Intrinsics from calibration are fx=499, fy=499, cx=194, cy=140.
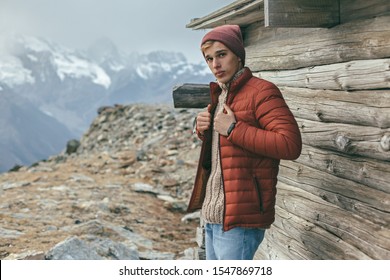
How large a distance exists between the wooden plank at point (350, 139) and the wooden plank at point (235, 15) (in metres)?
1.05

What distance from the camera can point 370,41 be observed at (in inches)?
127

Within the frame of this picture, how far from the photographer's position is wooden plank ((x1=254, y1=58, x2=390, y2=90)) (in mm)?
3141

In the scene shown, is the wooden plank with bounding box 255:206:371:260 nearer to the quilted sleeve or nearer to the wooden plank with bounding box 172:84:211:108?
the quilted sleeve

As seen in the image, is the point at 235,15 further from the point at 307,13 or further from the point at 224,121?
the point at 224,121

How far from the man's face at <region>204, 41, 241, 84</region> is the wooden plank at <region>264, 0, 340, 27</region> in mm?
649

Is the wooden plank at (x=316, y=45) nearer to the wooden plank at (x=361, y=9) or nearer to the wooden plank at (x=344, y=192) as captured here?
the wooden plank at (x=361, y=9)

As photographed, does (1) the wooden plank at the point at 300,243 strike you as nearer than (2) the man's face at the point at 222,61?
No

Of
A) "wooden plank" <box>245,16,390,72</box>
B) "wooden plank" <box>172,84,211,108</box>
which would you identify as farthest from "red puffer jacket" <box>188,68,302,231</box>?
"wooden plank" <box>172,84,211,108</box>

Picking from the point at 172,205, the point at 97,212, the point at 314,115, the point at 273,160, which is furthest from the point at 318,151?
the point at 172,205

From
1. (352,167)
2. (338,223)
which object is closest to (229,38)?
(352,167)

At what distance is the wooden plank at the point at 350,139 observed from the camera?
3.15 m

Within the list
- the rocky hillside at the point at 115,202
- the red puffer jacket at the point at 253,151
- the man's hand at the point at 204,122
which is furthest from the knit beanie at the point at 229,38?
the rocky hillside at the point at 115,202

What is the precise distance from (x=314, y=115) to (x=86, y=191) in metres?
7.65

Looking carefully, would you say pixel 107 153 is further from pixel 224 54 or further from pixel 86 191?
pixel 224 54
